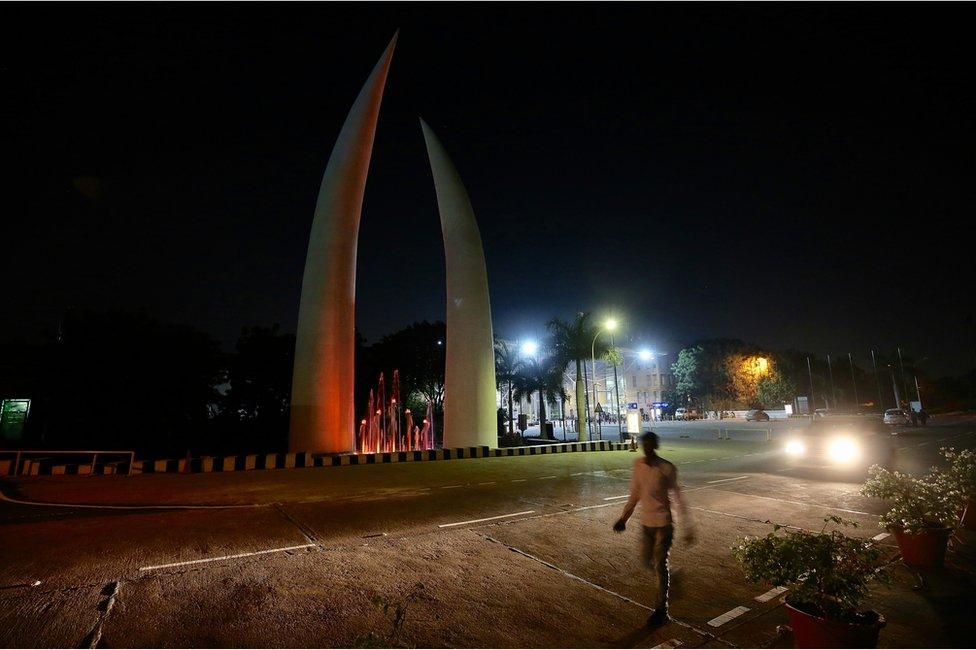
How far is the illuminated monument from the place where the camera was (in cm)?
2153

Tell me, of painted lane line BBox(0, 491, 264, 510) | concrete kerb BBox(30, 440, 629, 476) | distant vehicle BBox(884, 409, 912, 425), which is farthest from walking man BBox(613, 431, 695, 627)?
distant vehicle BBox(884, 409, 912, 425)

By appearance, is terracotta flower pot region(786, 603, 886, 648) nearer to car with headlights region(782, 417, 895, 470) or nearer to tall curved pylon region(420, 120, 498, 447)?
car with headlights region(782, 417, 895, 470)

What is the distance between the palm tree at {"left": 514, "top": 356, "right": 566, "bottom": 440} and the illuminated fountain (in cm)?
737

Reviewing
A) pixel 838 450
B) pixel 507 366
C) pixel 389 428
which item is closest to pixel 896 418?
pixel 838 450

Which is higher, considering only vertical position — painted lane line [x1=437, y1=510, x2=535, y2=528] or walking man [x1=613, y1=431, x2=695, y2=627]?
walking man [x1=613, y1=431, x2=695, y2=627]

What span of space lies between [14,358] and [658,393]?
86.6 m

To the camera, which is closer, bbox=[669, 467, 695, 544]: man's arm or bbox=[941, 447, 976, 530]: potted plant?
bbox=[669, 467, 695, 544]: man's arm

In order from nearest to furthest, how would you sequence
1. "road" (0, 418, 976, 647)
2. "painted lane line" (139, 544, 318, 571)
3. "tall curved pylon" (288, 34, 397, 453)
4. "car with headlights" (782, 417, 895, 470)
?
"road" (0, 418, 976, 647) < "painted lane line" (139, 544, 318, 571) < "car with headlights" (782, 417, 895, 470) < "tall curved pylon" (288, 34, 397, 453)

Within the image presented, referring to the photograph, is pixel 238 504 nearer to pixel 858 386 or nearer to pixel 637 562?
pixel 637 562

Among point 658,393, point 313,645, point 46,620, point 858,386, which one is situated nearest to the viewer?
point 313,645

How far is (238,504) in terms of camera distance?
9.59m

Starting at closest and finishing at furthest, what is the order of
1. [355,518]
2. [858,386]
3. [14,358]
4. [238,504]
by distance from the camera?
[355,518]
[238,504]
[14,358]
[858,386]

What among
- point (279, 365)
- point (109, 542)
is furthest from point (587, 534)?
point (279, 365)

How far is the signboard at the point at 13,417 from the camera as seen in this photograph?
2616 cm
